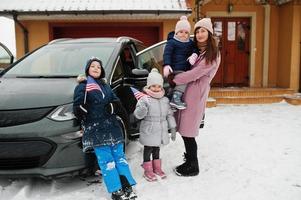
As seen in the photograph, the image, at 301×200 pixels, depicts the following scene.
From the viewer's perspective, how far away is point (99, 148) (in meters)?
3.61

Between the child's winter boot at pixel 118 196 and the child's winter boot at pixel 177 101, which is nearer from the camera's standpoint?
the child's winter boot at pixel 118 196

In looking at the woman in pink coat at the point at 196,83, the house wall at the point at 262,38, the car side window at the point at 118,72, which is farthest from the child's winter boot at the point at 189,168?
the house wall at the point at 262,38

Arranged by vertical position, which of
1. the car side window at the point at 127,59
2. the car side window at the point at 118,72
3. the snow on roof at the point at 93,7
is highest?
the snow on roof at the point at 93,7

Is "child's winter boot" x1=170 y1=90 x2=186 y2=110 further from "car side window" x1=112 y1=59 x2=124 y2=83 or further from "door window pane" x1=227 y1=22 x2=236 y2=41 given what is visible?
"door window pane" x1=227 y1=22 x2=236 y2=41

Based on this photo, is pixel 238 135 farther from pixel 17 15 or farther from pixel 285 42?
pixel 17 15

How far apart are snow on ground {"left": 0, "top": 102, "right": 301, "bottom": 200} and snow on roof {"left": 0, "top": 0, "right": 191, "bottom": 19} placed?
14.0ft

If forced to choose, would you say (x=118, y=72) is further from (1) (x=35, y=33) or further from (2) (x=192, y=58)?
(1) (x=35, y=33)

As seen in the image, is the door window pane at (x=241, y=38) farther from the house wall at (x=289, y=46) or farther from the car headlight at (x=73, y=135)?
the car headlight at (x=73, y=135)

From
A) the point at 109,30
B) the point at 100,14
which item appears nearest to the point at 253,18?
the point at 109,30

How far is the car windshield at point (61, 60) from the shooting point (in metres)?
4.52

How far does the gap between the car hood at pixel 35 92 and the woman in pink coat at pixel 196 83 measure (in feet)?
4.16

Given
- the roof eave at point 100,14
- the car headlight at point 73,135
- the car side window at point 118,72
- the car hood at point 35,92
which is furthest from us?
the roof eave at point 100,14

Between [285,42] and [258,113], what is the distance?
3.52 meters

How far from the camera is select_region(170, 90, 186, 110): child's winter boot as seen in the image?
4.11 meters
